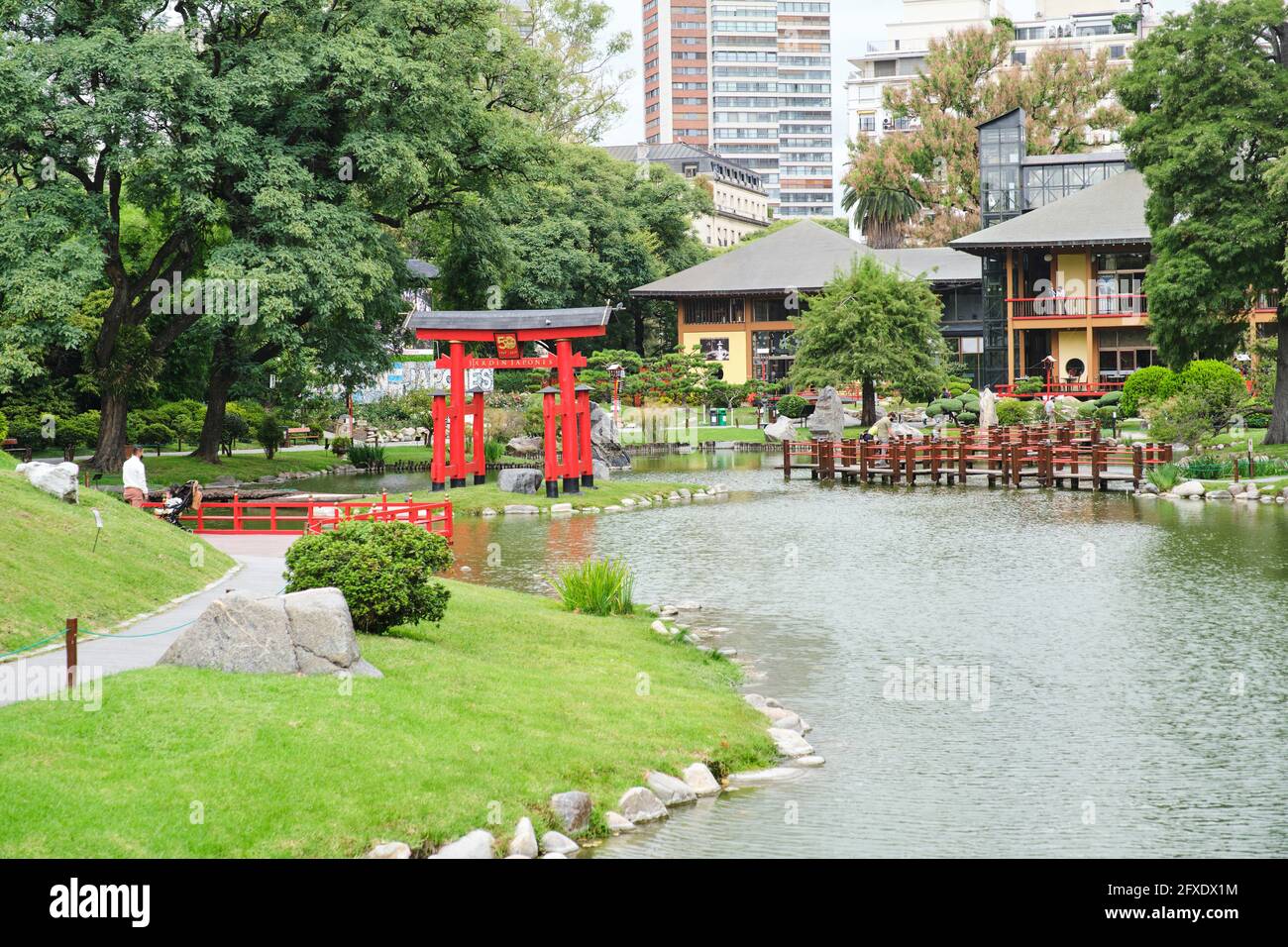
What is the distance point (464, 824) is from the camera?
10898mm

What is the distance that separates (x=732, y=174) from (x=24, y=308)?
13455 centimetres

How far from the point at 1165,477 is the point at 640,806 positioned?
29755mm

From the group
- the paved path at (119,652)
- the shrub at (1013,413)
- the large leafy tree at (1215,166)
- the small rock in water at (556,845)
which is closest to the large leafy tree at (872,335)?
the shrub at (1013,413)

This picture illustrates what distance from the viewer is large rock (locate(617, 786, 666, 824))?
470 inches

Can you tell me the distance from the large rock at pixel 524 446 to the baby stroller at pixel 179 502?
764 inches

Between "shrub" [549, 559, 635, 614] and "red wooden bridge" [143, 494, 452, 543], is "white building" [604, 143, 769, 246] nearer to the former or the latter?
"red wooden bridge" [143, 494, 452, 543]

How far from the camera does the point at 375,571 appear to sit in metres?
14.8

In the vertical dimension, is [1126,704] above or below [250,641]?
below

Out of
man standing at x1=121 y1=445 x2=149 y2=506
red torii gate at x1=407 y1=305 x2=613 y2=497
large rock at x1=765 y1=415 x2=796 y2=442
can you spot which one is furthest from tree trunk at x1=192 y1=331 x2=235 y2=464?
large rock at x1=765 y1=415 x2=796 y2=442

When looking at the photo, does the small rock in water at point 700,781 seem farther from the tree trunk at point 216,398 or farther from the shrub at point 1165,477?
the tree trunk at point 216,398

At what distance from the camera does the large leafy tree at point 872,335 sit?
57.3m

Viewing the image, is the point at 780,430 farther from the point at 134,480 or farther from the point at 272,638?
the point at 272,638
